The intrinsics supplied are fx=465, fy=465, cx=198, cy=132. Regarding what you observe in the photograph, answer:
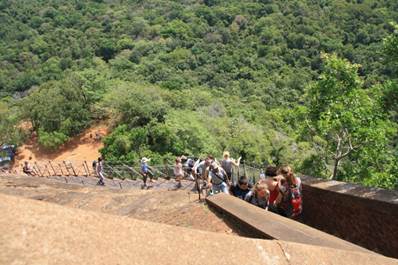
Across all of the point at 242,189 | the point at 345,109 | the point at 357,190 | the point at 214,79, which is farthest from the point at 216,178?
the point at 214,79

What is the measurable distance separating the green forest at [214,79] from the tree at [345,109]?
0.13ft

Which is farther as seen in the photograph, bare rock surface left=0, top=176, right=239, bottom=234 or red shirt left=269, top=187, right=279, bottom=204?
red shirt left=269, top=187, right=279, bottom=204

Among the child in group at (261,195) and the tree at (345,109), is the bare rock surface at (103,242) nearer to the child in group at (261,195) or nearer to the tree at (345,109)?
the child in group at (261,195)

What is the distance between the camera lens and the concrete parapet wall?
255 inches

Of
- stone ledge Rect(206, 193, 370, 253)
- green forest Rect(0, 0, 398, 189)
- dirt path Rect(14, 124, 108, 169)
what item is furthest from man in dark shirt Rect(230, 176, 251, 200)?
dirt path Rect(14, 124, 108, 169)

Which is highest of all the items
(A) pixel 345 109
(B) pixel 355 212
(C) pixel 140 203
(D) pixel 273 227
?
(D) pixel 273 227

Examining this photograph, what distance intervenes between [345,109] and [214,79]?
60473 millimetres

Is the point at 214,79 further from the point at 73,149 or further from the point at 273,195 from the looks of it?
the point at 273,195

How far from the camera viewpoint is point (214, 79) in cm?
7388

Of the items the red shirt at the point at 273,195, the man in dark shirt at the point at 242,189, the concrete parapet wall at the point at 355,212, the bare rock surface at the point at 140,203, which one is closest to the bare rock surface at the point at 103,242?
the bare rock surface at the point at 140,203

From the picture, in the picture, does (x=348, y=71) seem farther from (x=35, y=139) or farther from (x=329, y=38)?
(x=329, y=38)

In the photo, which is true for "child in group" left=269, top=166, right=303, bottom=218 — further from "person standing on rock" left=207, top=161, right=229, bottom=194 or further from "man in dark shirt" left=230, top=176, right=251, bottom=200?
"person standing on rock" left=207, top=161, right=229, bottom=194

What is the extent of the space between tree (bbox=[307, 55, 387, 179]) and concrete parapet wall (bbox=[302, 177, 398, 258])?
5432mm

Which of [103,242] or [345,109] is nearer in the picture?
[103,242]
